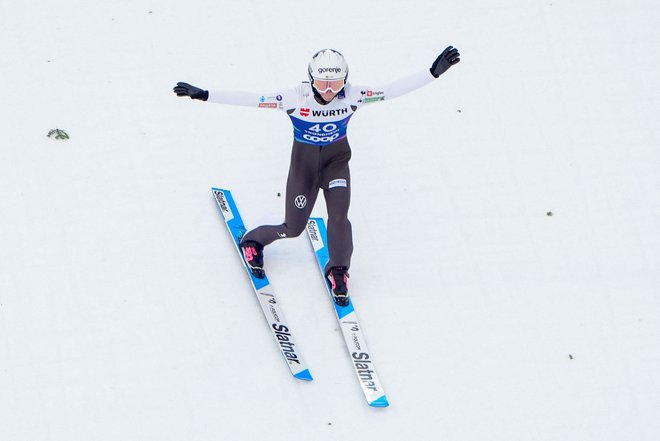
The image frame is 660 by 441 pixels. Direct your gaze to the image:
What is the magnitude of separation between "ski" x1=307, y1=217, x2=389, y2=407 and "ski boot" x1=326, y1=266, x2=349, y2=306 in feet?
0.26

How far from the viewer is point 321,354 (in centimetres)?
776

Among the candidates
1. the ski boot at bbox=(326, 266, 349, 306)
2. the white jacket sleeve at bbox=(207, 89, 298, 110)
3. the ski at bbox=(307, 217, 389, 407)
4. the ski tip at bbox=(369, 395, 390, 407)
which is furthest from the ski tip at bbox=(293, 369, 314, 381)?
the white jacket sleeve at bbox=(207, 89, 298, 110)

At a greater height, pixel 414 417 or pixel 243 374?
pixel 243 374

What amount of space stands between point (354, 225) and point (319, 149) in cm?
147

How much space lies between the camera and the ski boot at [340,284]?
7.94m

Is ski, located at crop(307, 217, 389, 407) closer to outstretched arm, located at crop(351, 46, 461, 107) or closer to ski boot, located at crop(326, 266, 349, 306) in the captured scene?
ski boot, located at crop(326, 266, 349, 306)

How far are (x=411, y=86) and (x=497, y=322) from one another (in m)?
2.28

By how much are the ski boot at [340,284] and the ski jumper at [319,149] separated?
6 cm

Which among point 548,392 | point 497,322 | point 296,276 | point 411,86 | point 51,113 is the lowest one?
point 548,392

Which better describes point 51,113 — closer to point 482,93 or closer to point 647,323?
point 482,93

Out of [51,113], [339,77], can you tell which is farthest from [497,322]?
[51,113]

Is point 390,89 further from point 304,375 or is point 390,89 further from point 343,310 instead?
point 304,375


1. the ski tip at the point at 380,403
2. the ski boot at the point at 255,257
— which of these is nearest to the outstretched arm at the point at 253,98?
the ski boot at the point at 255,257

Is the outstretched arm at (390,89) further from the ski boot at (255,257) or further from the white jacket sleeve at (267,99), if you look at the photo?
the ski boot at (255,257)
